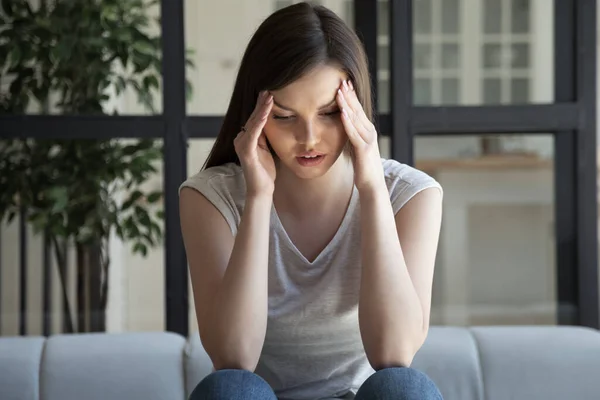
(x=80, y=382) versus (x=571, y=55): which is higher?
(x=571, y=55)

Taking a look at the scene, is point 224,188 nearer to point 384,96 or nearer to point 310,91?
point 310,91

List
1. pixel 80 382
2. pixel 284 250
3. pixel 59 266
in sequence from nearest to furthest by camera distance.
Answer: pixel 284 250
pixel 80 382
pixel 59 266

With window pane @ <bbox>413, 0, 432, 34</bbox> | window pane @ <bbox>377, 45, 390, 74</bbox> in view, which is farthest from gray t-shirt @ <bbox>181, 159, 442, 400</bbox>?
window pane @ <bbox>413, 0, 432, 34</bbox>

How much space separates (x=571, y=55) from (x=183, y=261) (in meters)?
1.23

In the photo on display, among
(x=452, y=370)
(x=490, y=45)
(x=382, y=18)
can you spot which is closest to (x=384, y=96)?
(x=382, y=18)

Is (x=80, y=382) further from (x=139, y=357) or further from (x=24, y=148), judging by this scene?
(x=24, y=148)

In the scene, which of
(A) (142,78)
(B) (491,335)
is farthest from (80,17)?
(B) (491,335)

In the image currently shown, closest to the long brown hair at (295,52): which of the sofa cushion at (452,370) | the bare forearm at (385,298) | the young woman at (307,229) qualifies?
the young woman at (307,229)

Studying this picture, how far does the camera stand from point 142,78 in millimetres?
2662

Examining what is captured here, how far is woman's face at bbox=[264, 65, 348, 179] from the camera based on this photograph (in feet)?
4.96

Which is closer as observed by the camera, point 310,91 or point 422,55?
point 310,91

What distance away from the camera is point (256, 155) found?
1.61m

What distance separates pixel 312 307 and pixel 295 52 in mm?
447

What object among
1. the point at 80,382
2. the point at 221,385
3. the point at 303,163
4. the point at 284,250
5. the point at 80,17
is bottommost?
the point at 80,382
